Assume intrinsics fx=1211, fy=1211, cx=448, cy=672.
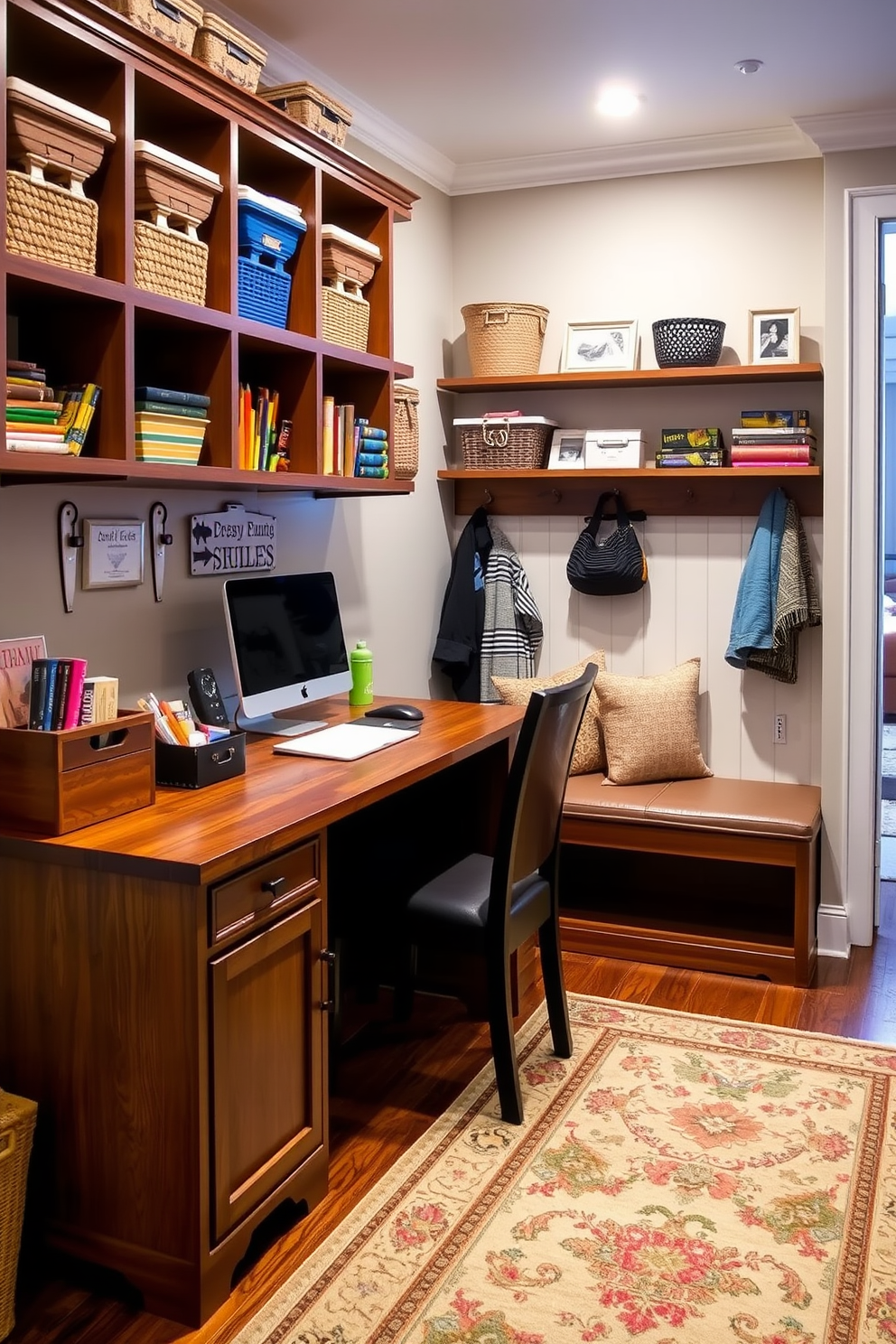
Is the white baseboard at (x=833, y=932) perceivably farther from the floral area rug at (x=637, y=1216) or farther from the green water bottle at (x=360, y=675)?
the green water bottle at (x=360, y=675)

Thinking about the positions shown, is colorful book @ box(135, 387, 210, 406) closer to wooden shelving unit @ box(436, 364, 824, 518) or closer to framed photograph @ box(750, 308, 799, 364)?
wooden shelving unit @ box(436, 364, 824, 518)

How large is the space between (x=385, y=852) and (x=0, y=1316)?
136cm

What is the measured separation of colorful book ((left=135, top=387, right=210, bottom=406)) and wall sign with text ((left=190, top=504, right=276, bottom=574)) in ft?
1.67

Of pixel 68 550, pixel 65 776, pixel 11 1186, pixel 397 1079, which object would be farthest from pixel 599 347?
pixel 11 1186

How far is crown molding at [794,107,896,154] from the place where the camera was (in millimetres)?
3566

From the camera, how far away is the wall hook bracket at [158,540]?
112 inches

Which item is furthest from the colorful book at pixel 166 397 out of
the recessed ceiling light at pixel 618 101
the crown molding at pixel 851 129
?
the crown molding at pixel 851 129

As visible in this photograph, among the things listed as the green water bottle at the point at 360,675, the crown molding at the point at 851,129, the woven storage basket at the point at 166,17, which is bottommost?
the green water bottle at the point at 360,675

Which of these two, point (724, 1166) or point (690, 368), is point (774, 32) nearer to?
point (690, 368)

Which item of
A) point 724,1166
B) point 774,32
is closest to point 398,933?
point 724,1166

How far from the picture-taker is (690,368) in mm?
3885

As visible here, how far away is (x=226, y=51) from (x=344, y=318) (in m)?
0.70

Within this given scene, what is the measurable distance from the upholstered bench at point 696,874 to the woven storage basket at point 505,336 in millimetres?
1422

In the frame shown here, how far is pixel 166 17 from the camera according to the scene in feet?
7.78
